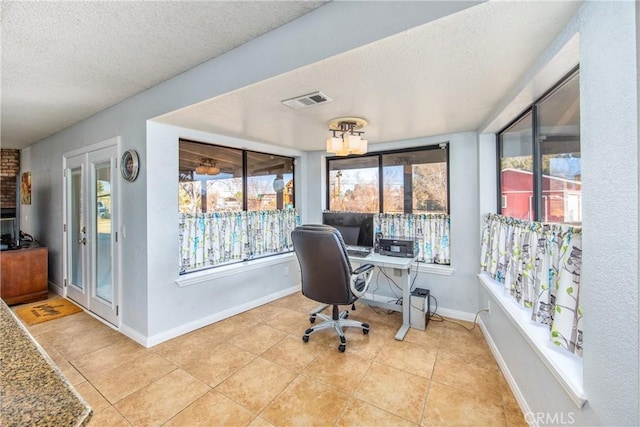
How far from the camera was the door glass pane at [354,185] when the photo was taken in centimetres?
382

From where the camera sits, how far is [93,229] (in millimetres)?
3211

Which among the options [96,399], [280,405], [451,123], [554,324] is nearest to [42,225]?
[96,399]

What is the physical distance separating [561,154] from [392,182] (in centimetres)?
207

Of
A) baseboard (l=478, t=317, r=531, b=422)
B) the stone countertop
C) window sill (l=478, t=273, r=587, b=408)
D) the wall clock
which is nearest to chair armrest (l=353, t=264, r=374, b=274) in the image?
window sill (l=478, t=273, r=587, b=408)

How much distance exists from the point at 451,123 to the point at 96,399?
11.9 ft

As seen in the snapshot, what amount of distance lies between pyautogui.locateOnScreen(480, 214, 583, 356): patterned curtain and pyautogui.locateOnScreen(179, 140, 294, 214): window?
2811mm

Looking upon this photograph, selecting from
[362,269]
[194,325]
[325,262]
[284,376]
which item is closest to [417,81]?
[325,262]

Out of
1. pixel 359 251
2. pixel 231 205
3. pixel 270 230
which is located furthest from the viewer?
pixel 270 230

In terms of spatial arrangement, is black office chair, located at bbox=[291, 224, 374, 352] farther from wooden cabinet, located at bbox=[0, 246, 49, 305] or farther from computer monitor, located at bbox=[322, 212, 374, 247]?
wooden cabinet, located at bbox=[0, 246, 49, 305]

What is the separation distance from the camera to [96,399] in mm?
1871

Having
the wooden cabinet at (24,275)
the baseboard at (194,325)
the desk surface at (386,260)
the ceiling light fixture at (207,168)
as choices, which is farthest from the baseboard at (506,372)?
the wooden cabinet at (24,275)

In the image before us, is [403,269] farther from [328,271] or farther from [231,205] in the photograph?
[231,205]

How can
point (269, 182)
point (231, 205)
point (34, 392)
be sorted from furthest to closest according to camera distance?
1. point (269, 182)
2. point (231, 205)
3. point (34, 392)

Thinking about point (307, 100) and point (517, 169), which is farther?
point (517, 169)
